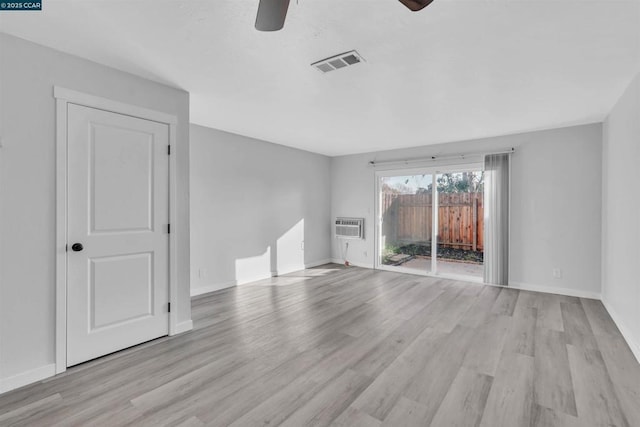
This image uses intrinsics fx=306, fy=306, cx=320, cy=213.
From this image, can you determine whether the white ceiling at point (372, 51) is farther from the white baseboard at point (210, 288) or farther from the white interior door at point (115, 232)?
the white baseboard at point (210, 288)

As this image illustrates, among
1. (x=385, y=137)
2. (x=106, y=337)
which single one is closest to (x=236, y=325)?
(x=106, y=337)

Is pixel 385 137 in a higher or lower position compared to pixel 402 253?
higher

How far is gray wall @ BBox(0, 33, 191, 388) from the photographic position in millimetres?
2090

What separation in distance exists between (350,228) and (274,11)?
17.3 ft

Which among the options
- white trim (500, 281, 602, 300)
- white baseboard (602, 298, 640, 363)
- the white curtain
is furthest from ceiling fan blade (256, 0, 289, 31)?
white trim (500, 281, 602, 300)

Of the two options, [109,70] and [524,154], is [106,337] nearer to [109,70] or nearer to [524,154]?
[109,70]

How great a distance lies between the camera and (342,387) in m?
2.13

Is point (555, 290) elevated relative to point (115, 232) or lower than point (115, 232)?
lower

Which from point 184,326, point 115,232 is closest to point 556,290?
point 184,326

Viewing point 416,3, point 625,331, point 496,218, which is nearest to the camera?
point 416,3

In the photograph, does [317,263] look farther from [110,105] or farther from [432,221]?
[110,105]

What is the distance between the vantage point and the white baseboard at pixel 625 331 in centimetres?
257

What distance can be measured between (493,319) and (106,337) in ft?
12.6

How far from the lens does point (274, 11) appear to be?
1.40 metres
